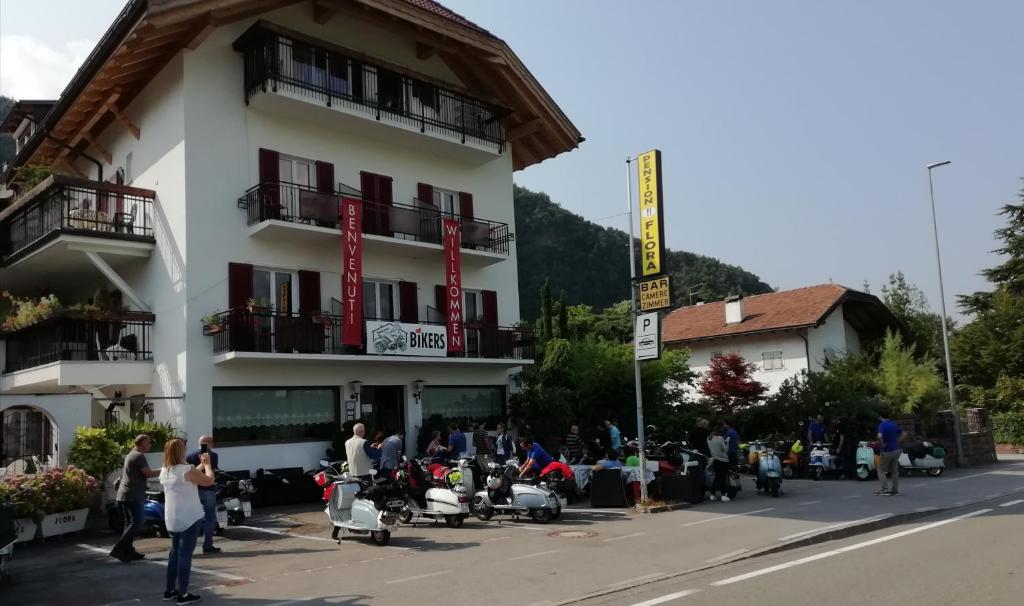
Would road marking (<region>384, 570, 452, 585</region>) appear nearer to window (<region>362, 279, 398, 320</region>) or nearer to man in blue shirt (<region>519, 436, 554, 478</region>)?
man in blue shirt (<region>519, 436, 554, 478</region>)

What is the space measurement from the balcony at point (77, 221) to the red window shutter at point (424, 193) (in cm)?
702

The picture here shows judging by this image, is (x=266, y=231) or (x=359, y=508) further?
(x=266, y=231)

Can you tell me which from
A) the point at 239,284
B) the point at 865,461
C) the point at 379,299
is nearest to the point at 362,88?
the point at 379,299

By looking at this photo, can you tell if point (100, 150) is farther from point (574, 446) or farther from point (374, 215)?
point (574, 446)

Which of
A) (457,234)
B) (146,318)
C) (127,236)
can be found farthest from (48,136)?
(457,234)

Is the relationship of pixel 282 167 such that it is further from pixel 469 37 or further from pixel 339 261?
pixel 469 37

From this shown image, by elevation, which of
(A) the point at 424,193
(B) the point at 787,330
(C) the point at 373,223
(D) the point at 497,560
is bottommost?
(D) the point at 497,560

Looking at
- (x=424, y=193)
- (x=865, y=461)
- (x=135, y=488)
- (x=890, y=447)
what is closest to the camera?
(x=135, y=488)

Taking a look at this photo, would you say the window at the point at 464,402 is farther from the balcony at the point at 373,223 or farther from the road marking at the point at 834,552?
the road marking at the point at 834,552

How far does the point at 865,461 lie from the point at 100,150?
23.0m

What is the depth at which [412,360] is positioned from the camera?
20.7m

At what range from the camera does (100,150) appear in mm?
23047

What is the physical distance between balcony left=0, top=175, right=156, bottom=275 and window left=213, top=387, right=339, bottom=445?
4.43 metres

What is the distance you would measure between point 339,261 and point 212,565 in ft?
36.5
